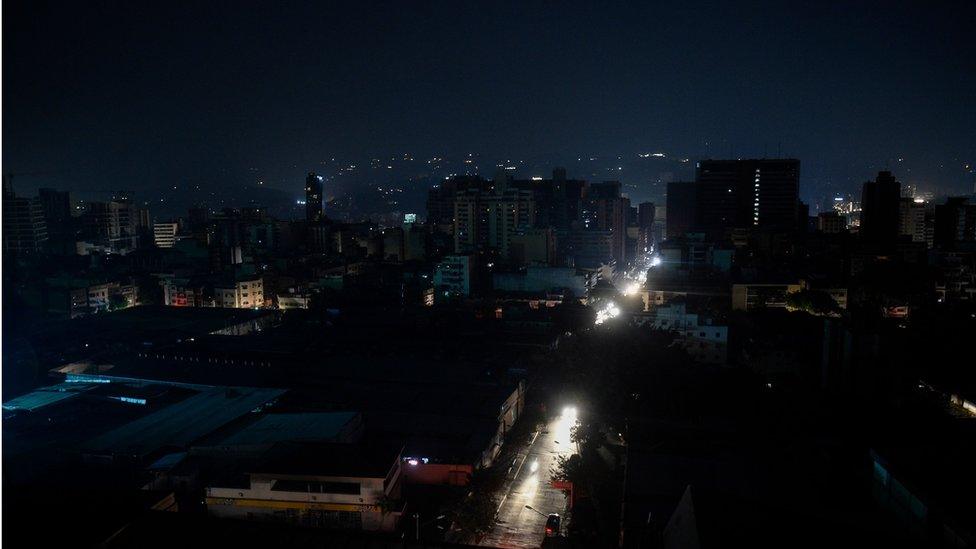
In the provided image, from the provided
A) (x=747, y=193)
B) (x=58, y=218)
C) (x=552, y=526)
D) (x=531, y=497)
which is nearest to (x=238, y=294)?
(x=531, y=497)

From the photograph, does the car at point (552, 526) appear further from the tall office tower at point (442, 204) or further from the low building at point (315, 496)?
the tall office tower at point (442, 204)

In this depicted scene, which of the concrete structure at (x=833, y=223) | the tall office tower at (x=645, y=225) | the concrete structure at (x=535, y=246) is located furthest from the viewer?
the tall office tower at (x=645, y=225)

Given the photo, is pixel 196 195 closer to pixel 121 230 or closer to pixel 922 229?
pixel 121 230

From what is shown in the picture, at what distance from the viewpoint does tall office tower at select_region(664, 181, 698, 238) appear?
70.1 ft

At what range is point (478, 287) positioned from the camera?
46.2ft

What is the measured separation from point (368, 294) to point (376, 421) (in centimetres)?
739

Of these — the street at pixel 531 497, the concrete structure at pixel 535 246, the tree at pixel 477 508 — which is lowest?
the street at pixel 531 497

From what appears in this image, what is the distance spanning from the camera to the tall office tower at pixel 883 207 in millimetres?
15789

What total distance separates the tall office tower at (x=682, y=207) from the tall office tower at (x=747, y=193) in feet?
1.70

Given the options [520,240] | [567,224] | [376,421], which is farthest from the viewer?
[567,224]

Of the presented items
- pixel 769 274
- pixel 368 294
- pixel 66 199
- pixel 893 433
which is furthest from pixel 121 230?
pixel 893 433

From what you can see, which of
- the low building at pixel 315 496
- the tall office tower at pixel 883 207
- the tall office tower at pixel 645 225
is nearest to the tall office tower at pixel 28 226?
the low building at pixel 315 496

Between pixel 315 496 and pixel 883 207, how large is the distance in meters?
16.2

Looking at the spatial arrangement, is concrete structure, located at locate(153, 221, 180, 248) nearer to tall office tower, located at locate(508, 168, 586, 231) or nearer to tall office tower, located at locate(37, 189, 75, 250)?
tall office tower, located at locate(37, 189, 75, 250)
